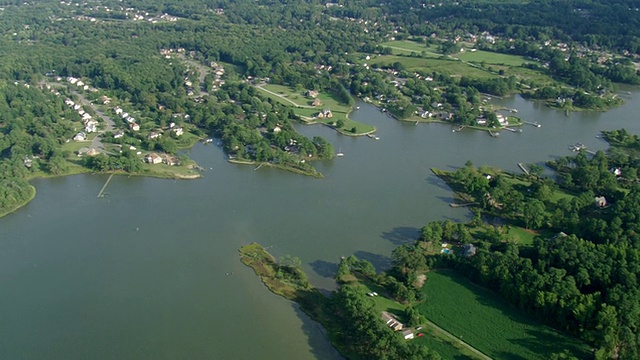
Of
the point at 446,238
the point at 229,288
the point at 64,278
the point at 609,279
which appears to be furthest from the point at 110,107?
the point at 609,279

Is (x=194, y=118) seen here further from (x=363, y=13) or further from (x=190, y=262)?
(x=363, y=13)

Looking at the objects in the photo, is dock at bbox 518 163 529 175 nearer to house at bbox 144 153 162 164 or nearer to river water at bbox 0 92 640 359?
river water at bbox 0 92 640 359

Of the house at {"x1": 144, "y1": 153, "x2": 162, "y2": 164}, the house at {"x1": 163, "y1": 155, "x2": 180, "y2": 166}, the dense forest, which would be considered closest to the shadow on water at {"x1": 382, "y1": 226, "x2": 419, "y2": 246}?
the dense forest

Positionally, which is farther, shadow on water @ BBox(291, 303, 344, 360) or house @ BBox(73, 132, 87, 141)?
house @ BBox(73, 132, 87, 141)

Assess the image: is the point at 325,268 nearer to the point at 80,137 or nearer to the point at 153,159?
the point at 153,159

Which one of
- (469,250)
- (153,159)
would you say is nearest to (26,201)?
(153,159)

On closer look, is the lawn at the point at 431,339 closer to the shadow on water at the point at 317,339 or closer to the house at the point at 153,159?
the shadow on water at the point at 317,339

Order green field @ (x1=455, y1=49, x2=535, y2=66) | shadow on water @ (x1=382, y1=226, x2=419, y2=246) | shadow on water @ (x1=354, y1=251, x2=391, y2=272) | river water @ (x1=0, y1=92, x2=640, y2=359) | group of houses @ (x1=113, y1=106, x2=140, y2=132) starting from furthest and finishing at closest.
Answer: green field @ (x1=455, y1=49, x2=535, y2=66), group of houses @ (x1=113, y1=106, x2=140, y2=132), shadow on water @ (x1=382, y1=226, x2=419, y2=246), shadow on water @ (x1=354, y1=251, x2=391, y2=272), river water @ (x1=0, y1=92, x2=640, y2=359)
